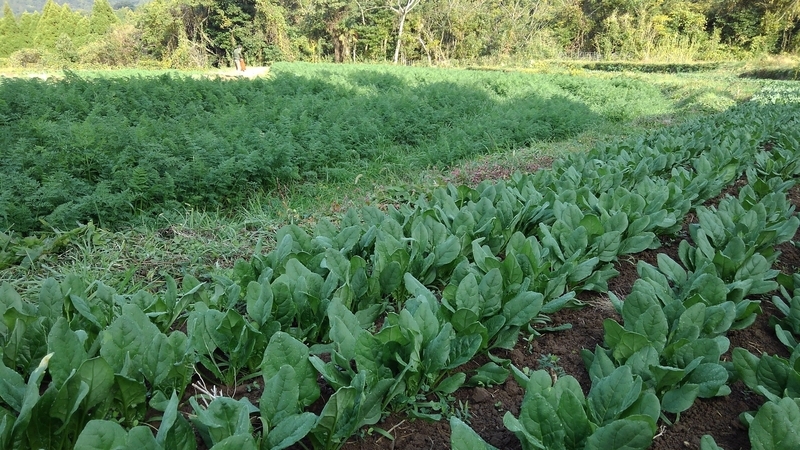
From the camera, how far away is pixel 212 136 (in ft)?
19.5

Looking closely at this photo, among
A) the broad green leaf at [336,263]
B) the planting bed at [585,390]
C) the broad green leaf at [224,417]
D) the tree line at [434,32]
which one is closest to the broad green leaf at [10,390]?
the broad green leaf at [224,417]

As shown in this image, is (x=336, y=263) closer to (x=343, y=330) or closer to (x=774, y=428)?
(x=343, y=330)

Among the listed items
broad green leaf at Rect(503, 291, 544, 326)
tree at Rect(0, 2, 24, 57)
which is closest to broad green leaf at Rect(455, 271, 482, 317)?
broad green leaf at Rect(503, 291, 544, 326)

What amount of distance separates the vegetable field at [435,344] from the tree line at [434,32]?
3593 cm

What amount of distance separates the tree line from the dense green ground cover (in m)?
24.3

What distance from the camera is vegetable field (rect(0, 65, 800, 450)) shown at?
1.32m

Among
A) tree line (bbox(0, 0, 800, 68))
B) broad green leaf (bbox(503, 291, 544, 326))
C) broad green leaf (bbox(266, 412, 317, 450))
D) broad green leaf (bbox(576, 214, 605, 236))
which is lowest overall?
broad green leaf (bbox(266, 412, 317, 450))

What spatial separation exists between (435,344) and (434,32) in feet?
142

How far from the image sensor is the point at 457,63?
36969 mm

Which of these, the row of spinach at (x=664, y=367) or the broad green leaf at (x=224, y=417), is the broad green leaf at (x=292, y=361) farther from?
the row of spinach at (x=664, y=367)

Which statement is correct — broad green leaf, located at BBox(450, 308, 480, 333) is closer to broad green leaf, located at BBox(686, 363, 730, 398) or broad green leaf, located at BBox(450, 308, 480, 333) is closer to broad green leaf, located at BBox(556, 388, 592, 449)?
broad green leaf, located at BBox(556, 388, 592, 449)

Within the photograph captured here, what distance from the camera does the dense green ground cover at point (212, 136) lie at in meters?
4.59

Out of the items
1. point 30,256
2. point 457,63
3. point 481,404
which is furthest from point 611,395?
point 457,63

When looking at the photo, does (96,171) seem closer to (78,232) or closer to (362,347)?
(78,232)
